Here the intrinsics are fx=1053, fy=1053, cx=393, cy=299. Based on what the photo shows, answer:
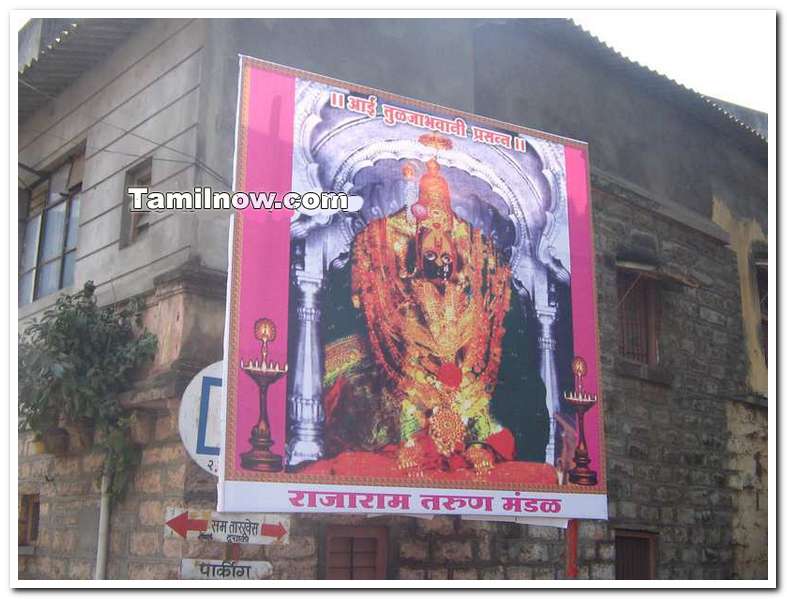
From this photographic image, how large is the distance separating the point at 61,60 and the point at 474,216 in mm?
4184

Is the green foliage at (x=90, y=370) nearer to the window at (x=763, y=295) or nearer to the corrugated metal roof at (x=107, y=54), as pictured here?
the corrugated metal roof at (x=107, y=54)

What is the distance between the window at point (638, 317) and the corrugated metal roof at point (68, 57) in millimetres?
5531

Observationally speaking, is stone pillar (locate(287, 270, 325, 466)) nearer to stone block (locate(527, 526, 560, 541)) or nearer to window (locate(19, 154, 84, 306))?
stone block (locate(527, 526, 560, 541))

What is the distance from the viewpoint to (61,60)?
32.2 ft

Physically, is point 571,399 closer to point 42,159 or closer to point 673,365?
point 673,365

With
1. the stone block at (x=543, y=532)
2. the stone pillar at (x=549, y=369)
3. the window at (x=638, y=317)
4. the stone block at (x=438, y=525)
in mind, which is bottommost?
the stone block at (x=543, y=532)

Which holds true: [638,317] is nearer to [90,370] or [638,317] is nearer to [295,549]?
[295,549]

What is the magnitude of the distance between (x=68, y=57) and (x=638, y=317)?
627cm

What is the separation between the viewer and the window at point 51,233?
10000mm

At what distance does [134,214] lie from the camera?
29.4 feet

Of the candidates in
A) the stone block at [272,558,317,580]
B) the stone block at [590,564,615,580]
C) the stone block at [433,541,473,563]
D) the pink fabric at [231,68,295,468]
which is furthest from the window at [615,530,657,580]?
the pink fabric at [231,68,295,468]

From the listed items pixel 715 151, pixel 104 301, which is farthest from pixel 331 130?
pixel 715 151

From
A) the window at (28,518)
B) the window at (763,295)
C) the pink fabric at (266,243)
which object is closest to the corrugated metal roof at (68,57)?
the pink fabric at (266,243)
